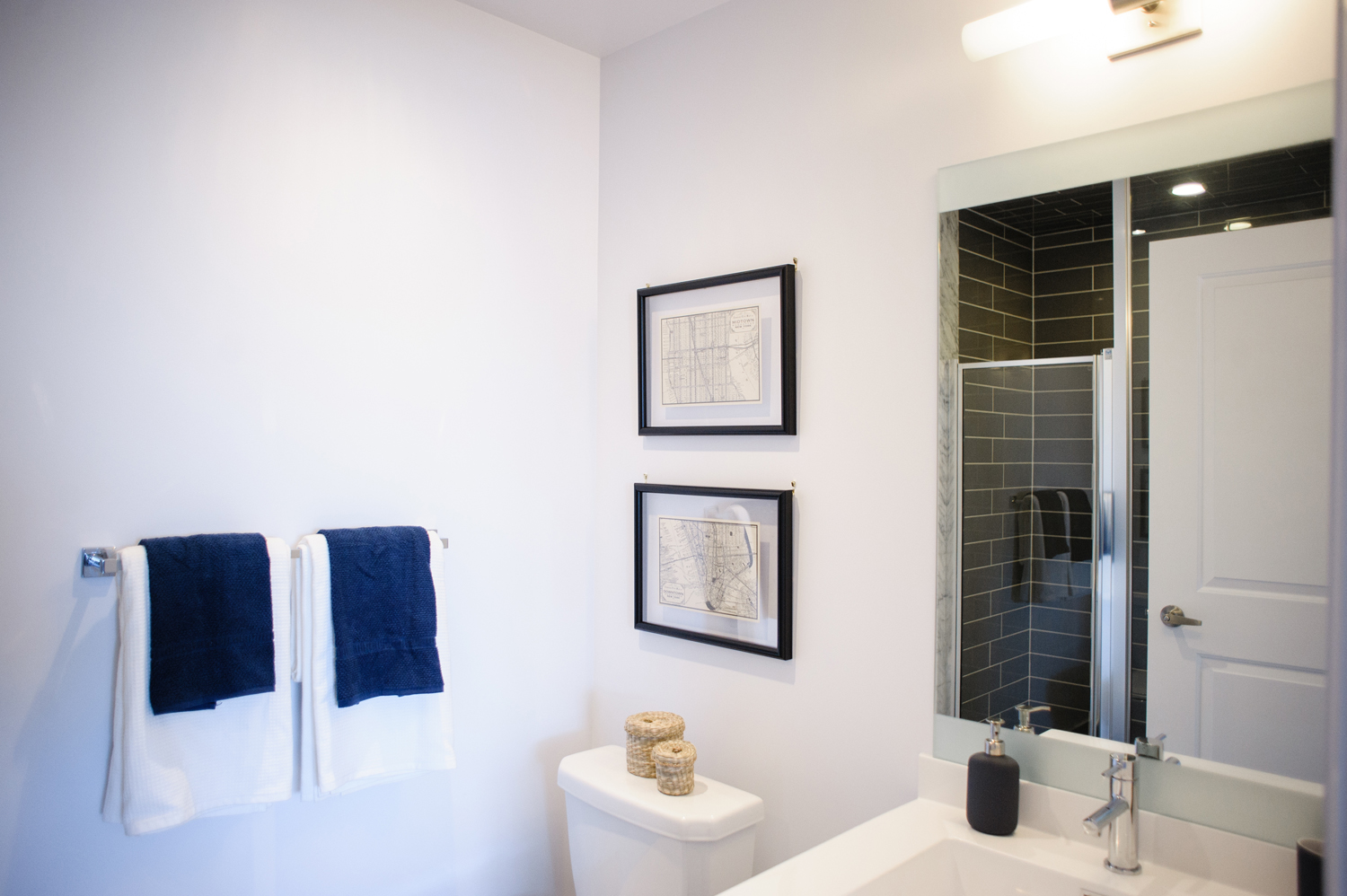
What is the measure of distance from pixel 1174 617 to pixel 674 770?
891mm

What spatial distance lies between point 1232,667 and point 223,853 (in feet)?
5.34

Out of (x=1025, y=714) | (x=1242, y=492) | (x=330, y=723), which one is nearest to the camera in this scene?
(x=1242, y=492)

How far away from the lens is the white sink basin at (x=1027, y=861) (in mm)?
1150

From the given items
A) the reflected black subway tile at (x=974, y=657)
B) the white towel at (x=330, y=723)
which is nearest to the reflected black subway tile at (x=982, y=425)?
the reflected black subway tile at (x=974, y=657)

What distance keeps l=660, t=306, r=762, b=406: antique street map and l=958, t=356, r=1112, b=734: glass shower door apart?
46 centimetres

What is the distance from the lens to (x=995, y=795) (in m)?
1.31

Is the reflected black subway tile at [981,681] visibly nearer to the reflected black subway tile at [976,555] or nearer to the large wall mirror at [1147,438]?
the large wall mirror at [1147,438]

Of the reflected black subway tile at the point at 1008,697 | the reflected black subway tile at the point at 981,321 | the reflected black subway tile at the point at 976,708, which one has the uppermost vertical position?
the reflected black subway tile at the point at 981,321

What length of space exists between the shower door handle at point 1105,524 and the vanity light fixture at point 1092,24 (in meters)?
0.66

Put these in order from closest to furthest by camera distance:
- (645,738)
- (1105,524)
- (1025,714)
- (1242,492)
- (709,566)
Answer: (1242,492) → (1105,524) → (1025,714) → (645,738) → (709,566)

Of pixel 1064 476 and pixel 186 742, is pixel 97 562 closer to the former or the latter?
pixel 186 742

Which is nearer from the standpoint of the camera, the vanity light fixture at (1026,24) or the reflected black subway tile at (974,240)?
the vanity light fixture at (1026,24)

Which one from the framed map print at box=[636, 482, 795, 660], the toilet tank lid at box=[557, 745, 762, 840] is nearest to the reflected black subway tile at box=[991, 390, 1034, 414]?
the framed map print at box=[636, 482, 795, 660]

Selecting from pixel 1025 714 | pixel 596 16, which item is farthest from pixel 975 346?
pixel 596 16
